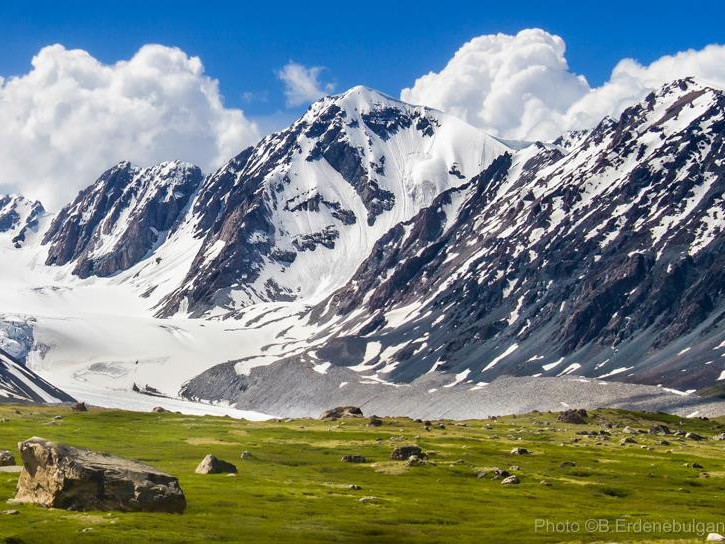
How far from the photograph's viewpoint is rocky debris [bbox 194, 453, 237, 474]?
305ft

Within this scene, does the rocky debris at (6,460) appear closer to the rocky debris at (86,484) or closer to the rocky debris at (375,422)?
the rocky debris at (86,484)

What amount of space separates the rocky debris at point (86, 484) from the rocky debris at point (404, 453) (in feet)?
162

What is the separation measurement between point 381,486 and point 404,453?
73.5 feet

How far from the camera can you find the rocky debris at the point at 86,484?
6594 centimetres

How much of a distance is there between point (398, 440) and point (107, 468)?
78911 millimetres

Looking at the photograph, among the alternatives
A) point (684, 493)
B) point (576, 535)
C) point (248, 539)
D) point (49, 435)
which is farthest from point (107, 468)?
point (49, 435)

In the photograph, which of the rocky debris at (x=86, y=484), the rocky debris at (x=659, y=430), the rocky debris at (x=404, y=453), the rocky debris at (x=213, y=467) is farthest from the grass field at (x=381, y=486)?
the rocky debris at (x=659, y=430)

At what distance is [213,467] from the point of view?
9338 cm

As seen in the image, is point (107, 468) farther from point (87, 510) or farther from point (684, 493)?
point (684, 493)

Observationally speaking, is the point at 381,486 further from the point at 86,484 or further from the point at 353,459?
the point at 86,484

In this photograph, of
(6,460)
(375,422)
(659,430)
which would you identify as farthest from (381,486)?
(659,430)

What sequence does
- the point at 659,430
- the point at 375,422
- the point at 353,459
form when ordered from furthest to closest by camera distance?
1. the point at 659,430
2. the point at 375,422
3. the point at 353,459

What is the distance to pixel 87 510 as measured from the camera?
216ft

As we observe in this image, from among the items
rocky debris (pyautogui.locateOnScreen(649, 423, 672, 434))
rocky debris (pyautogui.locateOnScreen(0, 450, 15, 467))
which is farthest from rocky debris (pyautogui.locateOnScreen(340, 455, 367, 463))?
rocky debris (pyautogui.locateOnScreen(649, 423, 672, 434))
